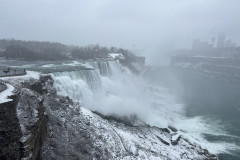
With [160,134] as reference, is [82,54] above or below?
above

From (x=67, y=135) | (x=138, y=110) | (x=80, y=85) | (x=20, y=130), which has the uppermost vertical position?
(x=20, y=130)

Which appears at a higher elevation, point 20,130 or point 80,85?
point 20,130

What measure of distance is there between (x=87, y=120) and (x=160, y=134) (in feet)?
28.0

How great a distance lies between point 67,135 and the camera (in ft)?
46.1

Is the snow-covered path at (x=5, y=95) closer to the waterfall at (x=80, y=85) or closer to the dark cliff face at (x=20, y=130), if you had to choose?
the dark cliff face at (x=20, y=130)

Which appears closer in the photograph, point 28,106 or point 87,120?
point 28,106

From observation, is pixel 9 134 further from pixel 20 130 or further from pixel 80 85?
pixel 80 85

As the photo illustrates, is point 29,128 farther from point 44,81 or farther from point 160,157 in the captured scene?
point 44,81

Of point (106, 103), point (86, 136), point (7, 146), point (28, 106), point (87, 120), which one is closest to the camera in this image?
point (7, 146)

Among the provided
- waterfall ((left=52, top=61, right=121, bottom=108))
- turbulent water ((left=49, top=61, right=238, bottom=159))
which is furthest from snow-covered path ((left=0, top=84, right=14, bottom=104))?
turbulent water ((left=49, top=61, right=238, bottom=159))

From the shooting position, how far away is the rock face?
29.8 feet

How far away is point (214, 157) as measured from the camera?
720 inches

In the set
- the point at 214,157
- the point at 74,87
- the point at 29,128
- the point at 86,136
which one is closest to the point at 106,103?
the point at 74,87

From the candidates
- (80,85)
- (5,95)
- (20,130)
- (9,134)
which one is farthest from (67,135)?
(80,85)
